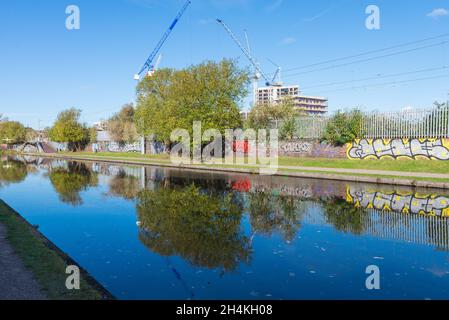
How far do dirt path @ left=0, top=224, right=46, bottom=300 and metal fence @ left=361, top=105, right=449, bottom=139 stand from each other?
2935cm

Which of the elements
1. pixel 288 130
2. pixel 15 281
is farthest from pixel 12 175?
pixel 15 281

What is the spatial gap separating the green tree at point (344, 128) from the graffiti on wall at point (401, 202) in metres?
16.6

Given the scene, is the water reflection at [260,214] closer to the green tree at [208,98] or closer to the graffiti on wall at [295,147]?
the graffiti on wall at [295,147]

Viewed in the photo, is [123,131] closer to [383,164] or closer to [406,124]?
[406,124]

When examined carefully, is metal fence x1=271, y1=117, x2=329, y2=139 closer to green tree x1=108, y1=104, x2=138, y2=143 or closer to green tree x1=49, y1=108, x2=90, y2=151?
green tree x1=108, y1=104, x2=138, y2=143

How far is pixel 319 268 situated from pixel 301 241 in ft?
7.15

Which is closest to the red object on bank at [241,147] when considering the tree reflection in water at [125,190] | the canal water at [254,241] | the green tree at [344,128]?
the green tree at [344,128]

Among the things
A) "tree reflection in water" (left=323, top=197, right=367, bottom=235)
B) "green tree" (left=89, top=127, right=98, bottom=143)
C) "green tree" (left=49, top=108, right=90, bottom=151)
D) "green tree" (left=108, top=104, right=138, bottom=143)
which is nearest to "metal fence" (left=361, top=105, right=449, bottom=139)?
"tree reflection in water" (left=323, top=197, right=367, bottom=235)

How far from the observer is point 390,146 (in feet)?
105

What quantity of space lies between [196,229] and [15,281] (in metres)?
5.30

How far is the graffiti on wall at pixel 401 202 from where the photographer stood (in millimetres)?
13805

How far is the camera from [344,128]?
115 feet
